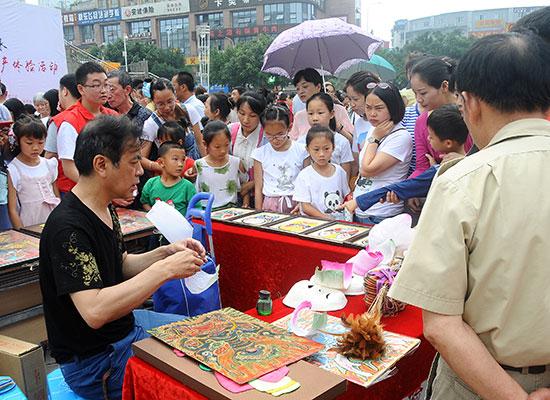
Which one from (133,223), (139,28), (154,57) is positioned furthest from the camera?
(139,28)

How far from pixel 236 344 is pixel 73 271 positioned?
68cm

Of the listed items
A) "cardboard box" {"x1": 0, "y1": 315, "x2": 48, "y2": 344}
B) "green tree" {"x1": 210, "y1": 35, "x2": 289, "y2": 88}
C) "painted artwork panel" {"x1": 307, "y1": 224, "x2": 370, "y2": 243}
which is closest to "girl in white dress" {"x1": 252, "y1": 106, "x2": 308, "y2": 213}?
"painted artwork panel" {"x1": 307, "y1": 224, "x2": 370, "y2": 243}

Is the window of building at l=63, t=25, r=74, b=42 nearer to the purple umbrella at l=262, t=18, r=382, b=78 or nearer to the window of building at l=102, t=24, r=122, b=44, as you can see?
the window of building at l=102, t=24, r=122, b=44

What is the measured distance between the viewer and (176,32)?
5562 centimetres

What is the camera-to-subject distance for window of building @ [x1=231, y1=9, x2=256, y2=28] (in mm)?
51438

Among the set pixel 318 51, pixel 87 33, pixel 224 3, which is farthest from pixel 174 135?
pixel 87 33

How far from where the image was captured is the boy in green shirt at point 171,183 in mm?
3398

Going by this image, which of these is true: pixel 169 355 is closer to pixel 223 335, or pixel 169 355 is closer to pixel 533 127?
pixel 223 335

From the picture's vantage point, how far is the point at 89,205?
1.83 meters

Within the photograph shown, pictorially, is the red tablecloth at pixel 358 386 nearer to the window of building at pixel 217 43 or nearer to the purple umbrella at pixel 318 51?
the purple umbrella at pixel 318 51

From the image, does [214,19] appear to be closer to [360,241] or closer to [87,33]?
[87,33]

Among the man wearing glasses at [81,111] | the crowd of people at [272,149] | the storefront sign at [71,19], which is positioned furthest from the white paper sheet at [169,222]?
the storefront sign at [71,19]

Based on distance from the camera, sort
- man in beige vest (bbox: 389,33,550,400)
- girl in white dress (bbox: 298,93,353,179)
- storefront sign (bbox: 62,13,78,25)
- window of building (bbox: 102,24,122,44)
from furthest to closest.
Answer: storefront sign (bbox: 62,13,78,25) → window of building (bbox: 102,24,122,44) → girl in white dress (bbox: 298,93,353,179) → man in beige vest (bbox: 389,33,550,400)

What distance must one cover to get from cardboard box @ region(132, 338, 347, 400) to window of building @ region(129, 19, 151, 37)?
59.9 m
